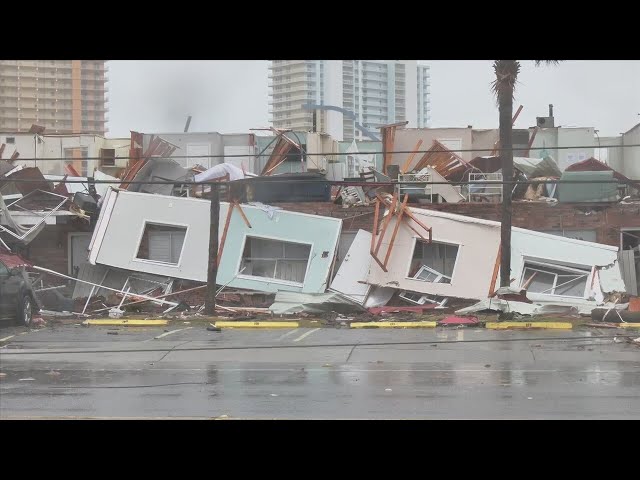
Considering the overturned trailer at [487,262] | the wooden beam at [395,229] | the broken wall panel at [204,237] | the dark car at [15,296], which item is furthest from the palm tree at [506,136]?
the dark car at [15,296]

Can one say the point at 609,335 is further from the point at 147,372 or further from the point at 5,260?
the point at 5,260

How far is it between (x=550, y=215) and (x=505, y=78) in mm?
5791

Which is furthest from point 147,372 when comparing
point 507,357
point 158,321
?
point 158,321

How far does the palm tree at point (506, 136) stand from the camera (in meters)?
22.1

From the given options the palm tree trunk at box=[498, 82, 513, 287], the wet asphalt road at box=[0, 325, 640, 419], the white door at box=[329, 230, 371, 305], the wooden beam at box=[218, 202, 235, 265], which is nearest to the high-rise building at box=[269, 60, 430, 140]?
the wooden beam at box=[218, 202, 235, 265]

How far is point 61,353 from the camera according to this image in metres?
16.3

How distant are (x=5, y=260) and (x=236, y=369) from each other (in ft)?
31.6

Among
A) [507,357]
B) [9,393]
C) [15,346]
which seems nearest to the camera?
[9,393]

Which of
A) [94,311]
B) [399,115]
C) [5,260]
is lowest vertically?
[94,311]

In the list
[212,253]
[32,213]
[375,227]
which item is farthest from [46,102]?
[375,227]

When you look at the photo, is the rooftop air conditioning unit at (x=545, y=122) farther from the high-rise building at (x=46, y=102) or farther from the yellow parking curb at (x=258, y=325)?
the high-rise building at (x=46, y=102)

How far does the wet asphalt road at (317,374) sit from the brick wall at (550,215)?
6.72 meters

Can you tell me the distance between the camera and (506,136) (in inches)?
876

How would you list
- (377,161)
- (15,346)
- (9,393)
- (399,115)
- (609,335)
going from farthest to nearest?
(399,115)
(377,161)
(609,335)
(15,346)
(9,393)
